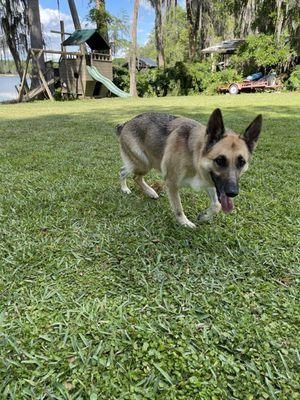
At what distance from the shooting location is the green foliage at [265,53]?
2381 centimetres

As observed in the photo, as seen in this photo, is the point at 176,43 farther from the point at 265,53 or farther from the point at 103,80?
the point at 103,80

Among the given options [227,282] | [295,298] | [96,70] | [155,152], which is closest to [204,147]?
[155,152]

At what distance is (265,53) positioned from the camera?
24.2 meters

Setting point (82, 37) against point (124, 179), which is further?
point (82, 37)

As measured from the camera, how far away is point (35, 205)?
3.69 m

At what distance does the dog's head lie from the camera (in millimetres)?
2570

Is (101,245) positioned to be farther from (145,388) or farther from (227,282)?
(145,388)

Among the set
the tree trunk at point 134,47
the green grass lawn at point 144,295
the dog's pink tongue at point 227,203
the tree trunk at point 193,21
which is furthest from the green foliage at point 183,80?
the dog's pink tongue at point 227,203

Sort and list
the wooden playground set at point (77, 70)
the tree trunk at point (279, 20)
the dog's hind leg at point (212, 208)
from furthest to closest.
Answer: the tree trunk at point (279, 20) < the wooden playground set at point (77, 70) < the dog's hind leg at point (212, 208)

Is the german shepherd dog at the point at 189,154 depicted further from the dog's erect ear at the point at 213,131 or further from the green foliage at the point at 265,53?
the green foliage at the point at 265,53

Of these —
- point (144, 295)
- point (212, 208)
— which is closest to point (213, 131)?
point (212, 208)

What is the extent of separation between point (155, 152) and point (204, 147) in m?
0.90

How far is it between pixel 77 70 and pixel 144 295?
22.7 m

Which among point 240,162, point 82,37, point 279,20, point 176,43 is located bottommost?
point 240,162
